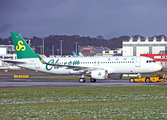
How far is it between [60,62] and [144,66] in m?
14.8

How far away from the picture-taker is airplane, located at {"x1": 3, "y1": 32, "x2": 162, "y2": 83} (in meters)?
46.2

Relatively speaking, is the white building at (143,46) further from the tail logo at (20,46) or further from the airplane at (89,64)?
the tail logo at (20,46)

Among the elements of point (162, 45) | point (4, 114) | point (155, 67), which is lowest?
point (4, 114)

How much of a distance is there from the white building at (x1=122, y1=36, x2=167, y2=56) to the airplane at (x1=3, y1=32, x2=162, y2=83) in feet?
278

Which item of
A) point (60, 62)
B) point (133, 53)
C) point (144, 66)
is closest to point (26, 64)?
point (60, 62)

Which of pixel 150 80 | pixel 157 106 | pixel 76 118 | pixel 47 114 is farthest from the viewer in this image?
pixel 150 80

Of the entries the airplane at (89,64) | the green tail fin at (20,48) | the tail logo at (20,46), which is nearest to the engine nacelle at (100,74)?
the airplane at (89,64)

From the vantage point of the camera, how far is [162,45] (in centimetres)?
13288

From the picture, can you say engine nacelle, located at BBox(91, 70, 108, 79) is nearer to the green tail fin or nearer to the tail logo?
the green tail fin

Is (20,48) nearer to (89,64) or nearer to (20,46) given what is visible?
(20,46)

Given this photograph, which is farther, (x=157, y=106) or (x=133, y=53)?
(x=133, y=53)

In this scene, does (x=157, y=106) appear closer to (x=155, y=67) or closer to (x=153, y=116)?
(x=153, y=116)

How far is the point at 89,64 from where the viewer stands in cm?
4831

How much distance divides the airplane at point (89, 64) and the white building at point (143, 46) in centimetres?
8460
